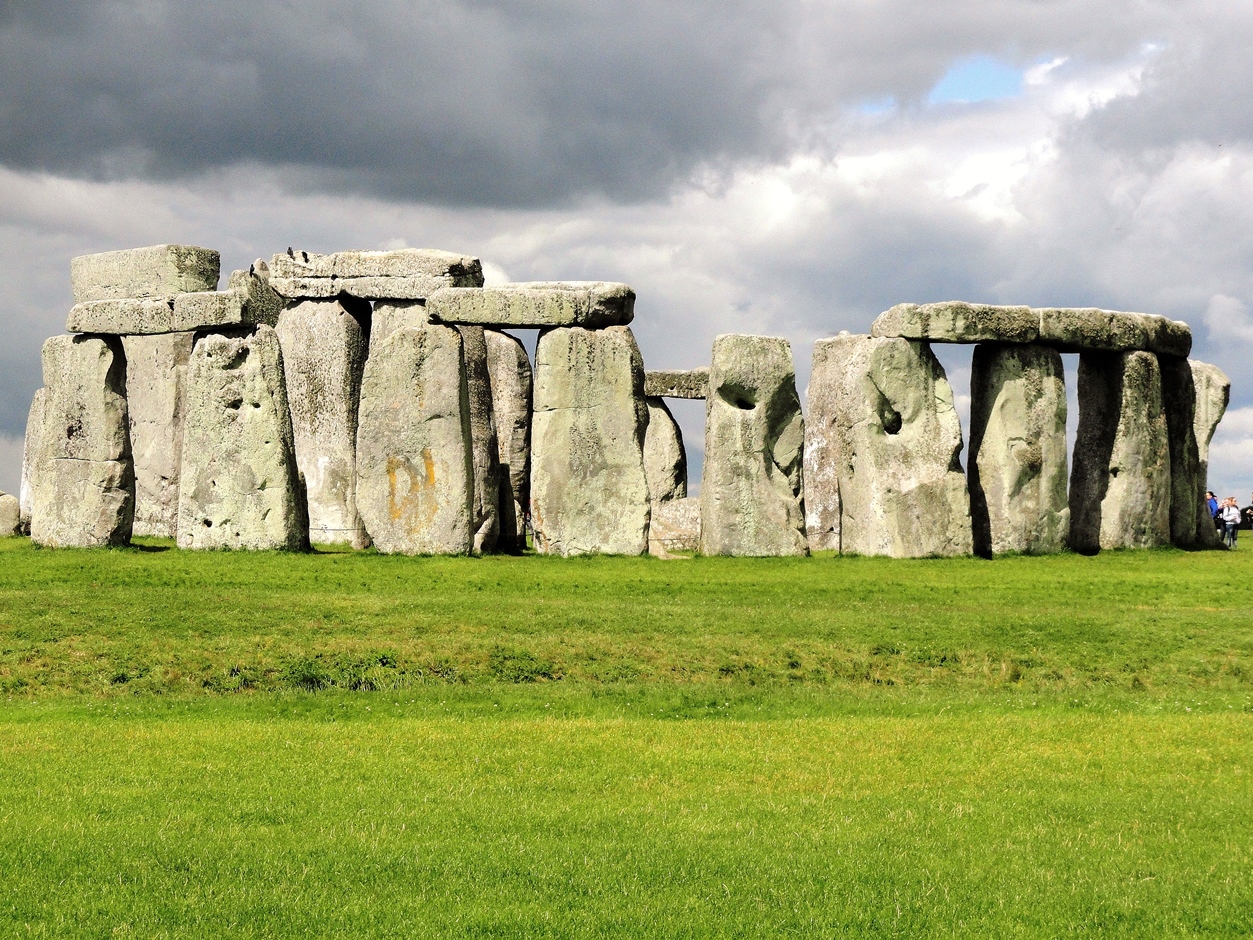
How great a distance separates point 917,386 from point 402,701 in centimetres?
1195

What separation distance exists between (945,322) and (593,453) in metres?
5.53

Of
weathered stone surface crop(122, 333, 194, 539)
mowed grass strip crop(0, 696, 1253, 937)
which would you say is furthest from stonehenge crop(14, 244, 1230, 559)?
mowed grass strip crop(0, 696, 1253, 937)

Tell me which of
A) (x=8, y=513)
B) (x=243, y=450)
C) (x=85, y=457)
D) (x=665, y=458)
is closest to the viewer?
(x=243, y=450)

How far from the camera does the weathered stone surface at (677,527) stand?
24188 mm

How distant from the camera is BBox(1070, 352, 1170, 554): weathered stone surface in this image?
25.5m

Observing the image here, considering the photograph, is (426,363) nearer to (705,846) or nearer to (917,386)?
(917,386)

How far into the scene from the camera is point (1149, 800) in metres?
9.92

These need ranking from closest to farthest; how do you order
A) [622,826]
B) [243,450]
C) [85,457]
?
[622,826] → [243,450] → [85,457]

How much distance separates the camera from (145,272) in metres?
29.2

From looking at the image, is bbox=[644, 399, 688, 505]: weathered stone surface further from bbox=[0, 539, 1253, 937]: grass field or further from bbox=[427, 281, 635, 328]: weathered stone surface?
bbox=[0, 539, 1253, 937]: grass field

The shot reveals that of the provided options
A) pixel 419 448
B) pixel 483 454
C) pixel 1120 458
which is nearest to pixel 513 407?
pixel 483 454

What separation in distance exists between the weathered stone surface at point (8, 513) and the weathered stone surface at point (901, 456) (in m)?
14.3

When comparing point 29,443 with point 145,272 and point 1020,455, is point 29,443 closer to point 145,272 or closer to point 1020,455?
point 145,272

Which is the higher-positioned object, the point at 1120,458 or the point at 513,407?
the point at 513,407
